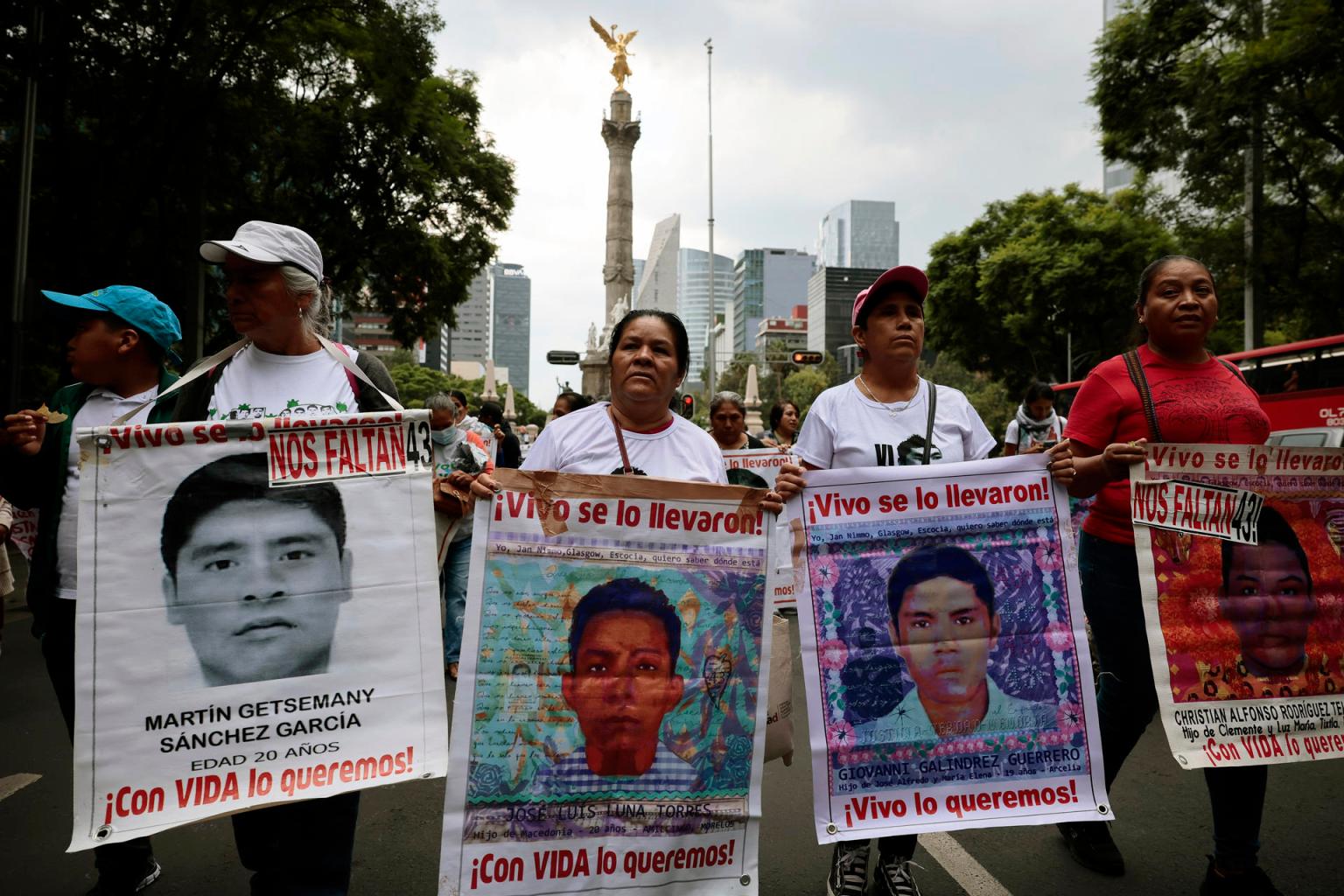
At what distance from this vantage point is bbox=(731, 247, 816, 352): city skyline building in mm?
158250

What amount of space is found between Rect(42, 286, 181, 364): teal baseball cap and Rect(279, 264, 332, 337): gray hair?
486 millimetres

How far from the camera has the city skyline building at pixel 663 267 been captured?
56.1 metres

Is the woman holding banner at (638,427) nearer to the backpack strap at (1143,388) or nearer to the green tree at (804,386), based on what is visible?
the backpack strap at (1143,388)

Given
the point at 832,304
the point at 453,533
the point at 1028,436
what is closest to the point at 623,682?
the point at 453,533

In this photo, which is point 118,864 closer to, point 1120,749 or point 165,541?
point 165,541

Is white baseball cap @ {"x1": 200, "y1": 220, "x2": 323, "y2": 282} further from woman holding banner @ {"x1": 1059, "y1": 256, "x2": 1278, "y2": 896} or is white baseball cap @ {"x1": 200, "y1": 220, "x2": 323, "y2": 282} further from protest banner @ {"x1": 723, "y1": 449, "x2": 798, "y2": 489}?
protest banner @ {"x1": 723, "y1": 449, "x2": 798, "y2": 489}

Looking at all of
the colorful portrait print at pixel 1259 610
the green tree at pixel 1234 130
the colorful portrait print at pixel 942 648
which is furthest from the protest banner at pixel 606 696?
the green tree at pixel 1234 130

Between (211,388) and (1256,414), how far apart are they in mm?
3227

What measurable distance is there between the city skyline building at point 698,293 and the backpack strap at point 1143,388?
117374 millimetres

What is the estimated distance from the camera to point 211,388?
2.43 meters

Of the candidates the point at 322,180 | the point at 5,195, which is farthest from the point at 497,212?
the point at 5,195

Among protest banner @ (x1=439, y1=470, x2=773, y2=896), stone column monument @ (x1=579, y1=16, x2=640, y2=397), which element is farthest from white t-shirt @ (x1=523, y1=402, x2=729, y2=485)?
stone column monument @ (x1=579, y1=16, x2=640, y2=397)

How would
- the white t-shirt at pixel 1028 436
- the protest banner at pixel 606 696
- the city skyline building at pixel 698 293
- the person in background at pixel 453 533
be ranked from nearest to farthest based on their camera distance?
the protest banner at pixel 606 696 < the person in background at pixel 453 533 < the white t-shirt at pixel 1028 436 < the city skyline building at pixel 698 293

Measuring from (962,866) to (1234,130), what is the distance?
1625cm
